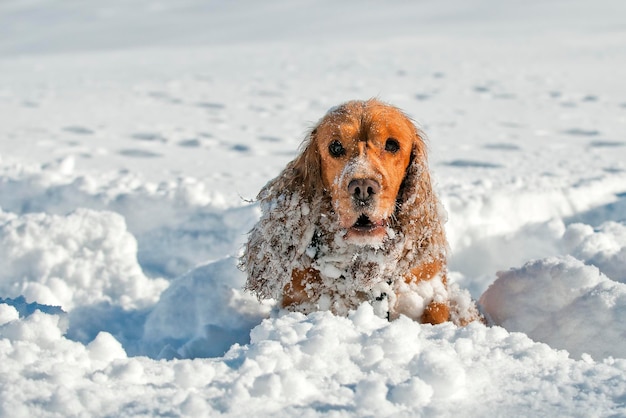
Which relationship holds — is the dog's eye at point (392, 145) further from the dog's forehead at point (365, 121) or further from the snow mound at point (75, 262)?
the snow mound at point (75, 262)

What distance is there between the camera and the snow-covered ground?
6.35ft

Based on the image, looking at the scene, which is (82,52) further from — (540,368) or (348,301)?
(540,368)

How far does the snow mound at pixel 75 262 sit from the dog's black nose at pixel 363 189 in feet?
5.30

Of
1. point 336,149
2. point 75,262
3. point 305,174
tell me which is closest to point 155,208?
point 75,262

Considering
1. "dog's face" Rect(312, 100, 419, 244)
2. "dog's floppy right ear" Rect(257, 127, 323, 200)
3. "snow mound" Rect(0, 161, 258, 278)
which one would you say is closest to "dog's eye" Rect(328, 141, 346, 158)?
"dog's face" Rect(312, 100, 419, 244)

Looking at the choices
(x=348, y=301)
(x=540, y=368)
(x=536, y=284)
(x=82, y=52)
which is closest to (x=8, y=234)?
(x=348, y=301)

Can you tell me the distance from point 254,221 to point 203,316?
1.30 metres

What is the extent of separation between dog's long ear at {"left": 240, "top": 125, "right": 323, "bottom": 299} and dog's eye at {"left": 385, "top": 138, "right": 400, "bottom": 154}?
31 centimetres

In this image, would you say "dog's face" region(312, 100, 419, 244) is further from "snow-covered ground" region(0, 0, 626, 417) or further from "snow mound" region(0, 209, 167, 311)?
"snow mound" region(0, 209, 167, 311)

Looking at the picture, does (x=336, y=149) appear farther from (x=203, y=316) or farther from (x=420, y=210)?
(x=203, y=316)

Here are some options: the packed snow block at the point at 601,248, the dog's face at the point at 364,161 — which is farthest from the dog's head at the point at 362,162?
the packed snow block at the point at 601,248

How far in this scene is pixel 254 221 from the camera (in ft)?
16.0

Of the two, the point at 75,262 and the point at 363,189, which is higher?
the point at 363,189

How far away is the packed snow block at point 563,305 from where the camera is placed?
3098mm
